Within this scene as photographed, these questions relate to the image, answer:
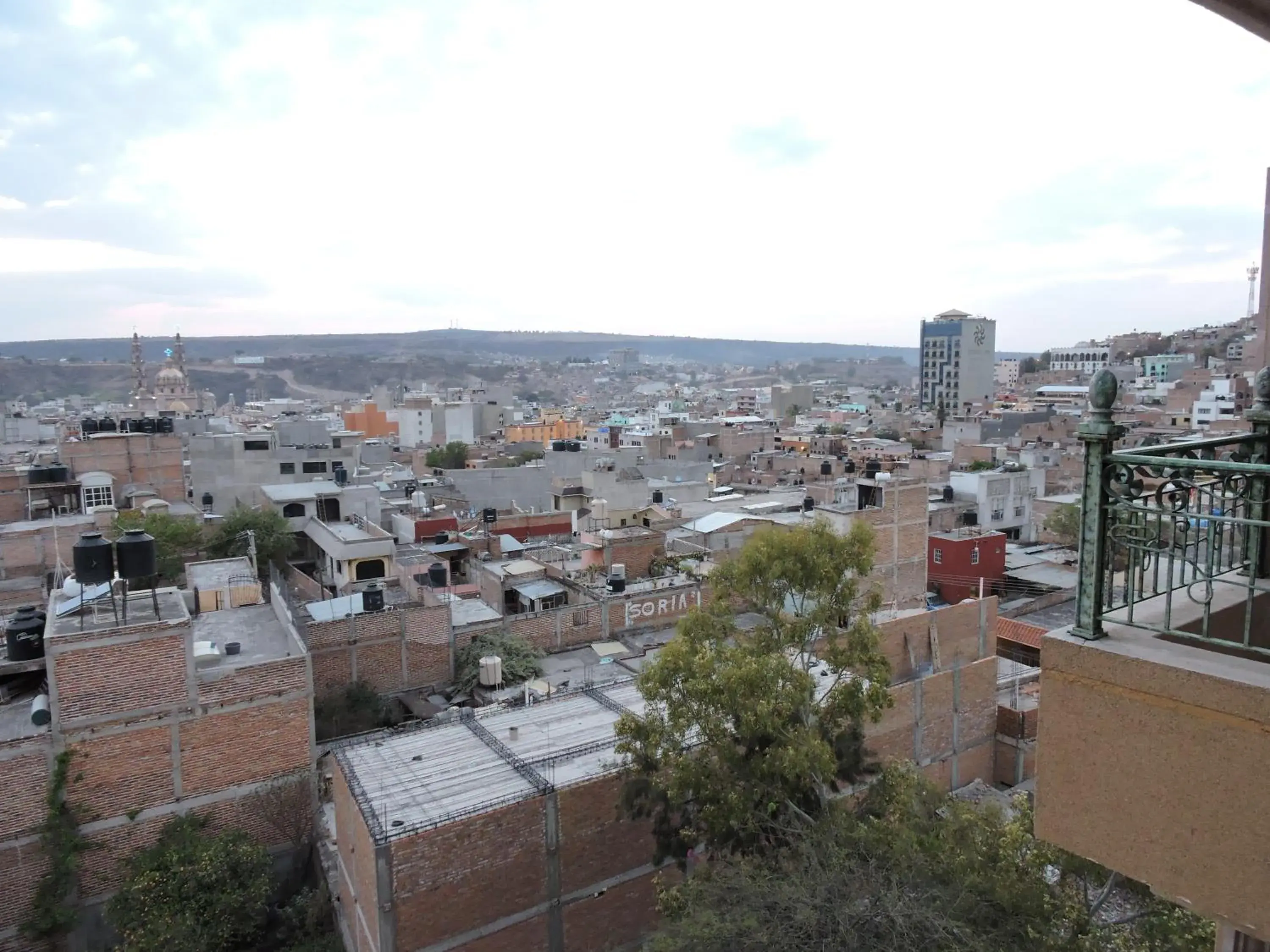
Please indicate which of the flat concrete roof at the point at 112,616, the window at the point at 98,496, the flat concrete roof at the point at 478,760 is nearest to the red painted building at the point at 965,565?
the flat concrete roof at the point at 478,760

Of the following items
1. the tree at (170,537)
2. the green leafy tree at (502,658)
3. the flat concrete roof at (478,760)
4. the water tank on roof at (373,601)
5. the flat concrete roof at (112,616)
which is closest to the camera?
the flat concrete roof at (478,760)

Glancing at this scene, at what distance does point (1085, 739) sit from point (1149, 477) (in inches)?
43.0

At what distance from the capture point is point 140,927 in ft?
40.1

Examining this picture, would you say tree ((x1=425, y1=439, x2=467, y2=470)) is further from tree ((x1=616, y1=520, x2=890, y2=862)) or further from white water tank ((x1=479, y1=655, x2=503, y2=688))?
tree ((x1=616, y1=520, x2=890, y2=862))

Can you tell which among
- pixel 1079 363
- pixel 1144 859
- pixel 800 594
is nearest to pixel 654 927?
pixel 800 594

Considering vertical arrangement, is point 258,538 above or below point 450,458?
above

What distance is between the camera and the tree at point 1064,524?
115 ft

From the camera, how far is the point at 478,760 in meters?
12.7

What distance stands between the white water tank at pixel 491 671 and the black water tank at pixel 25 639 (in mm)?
8170

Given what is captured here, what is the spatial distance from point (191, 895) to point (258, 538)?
777 inches

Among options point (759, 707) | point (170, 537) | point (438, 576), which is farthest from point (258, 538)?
point (759, 707)

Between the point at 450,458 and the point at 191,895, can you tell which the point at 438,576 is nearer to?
the point at 191,895

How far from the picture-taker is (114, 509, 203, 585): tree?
27359 mm

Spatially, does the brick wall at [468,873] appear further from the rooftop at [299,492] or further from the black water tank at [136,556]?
the rooftop at [299,492]
